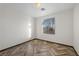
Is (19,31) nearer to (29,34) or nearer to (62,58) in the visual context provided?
(29,34)

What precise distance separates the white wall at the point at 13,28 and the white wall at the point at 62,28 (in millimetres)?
351

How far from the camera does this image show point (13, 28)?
2041mm

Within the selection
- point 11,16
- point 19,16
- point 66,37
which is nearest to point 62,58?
point 19,16

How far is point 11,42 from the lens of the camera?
6.73ft

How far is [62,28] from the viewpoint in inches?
92.8

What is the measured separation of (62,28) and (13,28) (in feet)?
4.94

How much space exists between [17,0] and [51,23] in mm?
1514

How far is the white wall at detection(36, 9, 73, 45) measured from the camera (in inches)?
80.3

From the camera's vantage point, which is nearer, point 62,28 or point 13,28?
point 13,28

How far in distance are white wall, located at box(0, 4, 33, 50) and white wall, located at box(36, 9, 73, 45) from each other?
1.15 feet

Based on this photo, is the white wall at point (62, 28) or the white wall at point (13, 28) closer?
the white wall at point (13, 28)

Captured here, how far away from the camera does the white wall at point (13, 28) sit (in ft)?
6.31

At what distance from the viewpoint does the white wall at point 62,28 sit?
6.69 feet

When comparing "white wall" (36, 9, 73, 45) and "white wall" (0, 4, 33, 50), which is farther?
"white wall" (36, 9, 73, 45)
